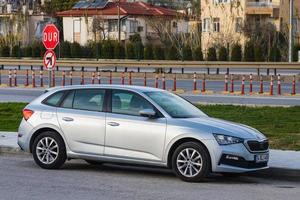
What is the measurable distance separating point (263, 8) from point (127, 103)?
61814 mm

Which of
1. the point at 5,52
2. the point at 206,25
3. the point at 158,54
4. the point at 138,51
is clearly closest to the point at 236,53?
the point at 158,54

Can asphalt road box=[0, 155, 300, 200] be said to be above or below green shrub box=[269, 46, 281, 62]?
below

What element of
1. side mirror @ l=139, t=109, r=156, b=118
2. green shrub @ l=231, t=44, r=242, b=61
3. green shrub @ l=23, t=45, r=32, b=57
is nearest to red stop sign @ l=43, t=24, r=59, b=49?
side mirror @ l=139, t=109, r=156, b=118

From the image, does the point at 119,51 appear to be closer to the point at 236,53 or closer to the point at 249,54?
the point at 236,53

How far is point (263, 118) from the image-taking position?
21.7 meters

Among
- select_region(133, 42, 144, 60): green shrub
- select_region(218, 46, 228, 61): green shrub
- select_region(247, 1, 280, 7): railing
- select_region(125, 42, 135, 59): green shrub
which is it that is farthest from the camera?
select_region(247, 1, 280, 7): railing

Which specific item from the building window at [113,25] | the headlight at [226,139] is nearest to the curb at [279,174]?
the headlight at [226,139]

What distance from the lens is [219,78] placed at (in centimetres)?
4762

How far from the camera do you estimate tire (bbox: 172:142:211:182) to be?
12117 millimetres

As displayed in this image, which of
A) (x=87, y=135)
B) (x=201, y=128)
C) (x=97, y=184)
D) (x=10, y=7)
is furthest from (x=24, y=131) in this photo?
(x=10, y=7)

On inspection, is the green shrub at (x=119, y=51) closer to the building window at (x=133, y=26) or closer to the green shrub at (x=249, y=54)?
the green shrub at (x=249, y=54)

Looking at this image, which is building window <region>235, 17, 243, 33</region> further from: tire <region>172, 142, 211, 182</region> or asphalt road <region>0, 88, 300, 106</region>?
tire <region>172, 142, 211, 182</region>

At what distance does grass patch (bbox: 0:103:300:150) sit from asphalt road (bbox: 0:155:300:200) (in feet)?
12.6

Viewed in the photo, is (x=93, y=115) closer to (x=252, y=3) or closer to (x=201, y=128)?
(x=201, y=128)
